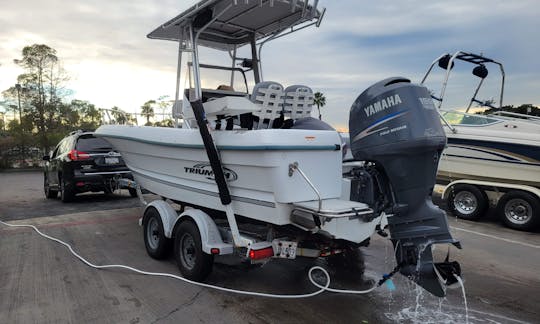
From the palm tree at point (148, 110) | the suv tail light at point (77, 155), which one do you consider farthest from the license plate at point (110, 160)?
the palm tree at point (148, 110)

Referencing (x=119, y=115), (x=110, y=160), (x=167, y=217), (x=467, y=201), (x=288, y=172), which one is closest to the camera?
(x=288, y=172)

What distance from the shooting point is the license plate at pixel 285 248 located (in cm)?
361

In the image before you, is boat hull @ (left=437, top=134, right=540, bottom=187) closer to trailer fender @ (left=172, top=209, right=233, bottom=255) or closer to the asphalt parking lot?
the asphalt parking lot

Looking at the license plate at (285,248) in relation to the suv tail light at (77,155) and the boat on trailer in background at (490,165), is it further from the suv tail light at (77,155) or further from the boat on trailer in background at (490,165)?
the suv tail light at (77,155)

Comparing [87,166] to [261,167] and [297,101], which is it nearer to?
[297,101]

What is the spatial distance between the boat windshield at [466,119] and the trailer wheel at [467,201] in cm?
133

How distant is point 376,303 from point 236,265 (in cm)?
181

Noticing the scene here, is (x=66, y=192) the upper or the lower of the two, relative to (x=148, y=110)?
lower

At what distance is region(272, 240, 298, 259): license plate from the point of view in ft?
11.8

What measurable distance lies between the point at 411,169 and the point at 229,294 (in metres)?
2.14

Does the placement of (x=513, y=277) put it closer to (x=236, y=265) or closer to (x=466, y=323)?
(x=466, y=323)

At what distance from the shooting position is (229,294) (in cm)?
391

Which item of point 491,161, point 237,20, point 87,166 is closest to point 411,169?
point 237,20

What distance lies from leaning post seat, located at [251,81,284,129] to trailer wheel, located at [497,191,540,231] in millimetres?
→ 5650
